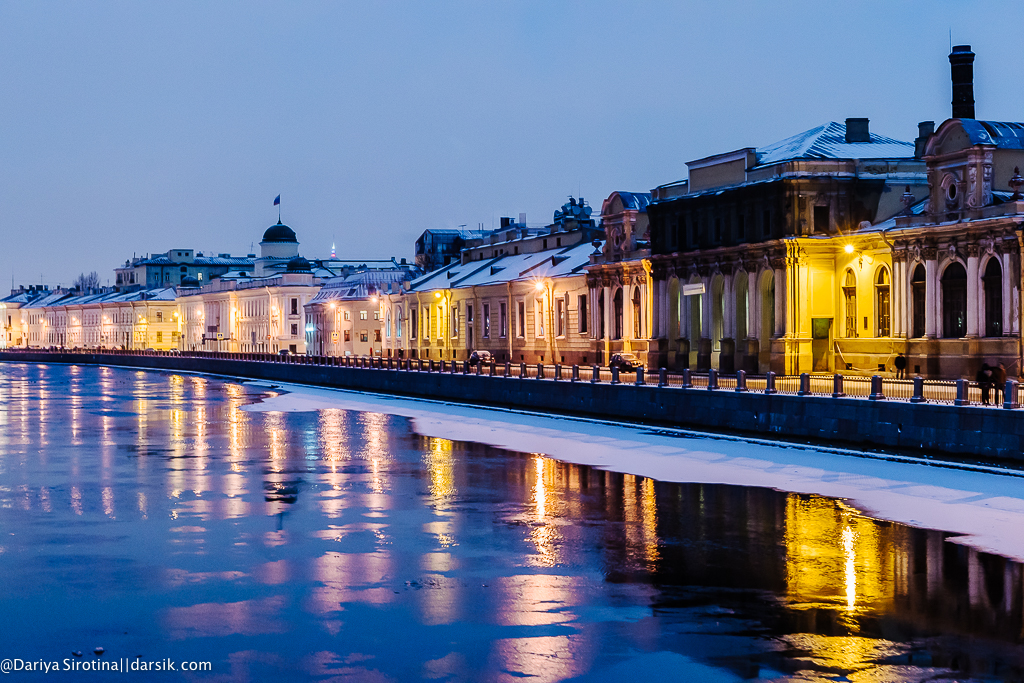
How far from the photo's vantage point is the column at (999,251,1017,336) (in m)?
45.4

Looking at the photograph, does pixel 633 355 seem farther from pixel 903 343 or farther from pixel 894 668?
pixel 894 668

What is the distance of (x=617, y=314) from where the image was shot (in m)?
75.0

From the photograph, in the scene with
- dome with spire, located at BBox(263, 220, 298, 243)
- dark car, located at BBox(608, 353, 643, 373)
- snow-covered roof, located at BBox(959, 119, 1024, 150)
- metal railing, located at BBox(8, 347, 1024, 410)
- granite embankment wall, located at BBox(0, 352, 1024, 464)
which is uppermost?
dome with spire, located at BBox(263, 220, 298, 243)

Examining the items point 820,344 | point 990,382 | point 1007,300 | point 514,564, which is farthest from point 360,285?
point 514,564

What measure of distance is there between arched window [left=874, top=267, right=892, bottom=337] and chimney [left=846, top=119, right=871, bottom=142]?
1102cm

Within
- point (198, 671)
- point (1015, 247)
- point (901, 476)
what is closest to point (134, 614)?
point (198, 671)

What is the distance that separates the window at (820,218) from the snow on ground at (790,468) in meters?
14.8

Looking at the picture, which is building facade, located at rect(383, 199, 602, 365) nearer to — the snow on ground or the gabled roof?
the gabled roof

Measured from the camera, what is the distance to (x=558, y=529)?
23.7 metres

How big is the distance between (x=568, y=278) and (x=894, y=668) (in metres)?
67.1

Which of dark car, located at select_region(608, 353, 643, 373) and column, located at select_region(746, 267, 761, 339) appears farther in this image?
dark car, located at select_region(608, 353, 643, 373)

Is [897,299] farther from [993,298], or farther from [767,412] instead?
[767,412]

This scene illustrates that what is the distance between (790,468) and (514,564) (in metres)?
14.8

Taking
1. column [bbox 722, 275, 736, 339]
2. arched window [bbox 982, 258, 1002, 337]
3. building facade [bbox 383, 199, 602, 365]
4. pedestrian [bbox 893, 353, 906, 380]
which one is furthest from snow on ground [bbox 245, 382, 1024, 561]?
building facade [bbox 383, 199, 602, 365]
